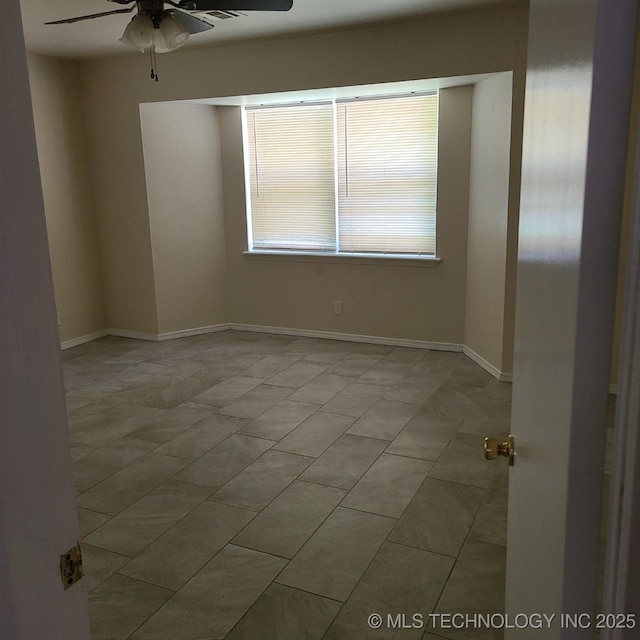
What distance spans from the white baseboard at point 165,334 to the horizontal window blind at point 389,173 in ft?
5.75

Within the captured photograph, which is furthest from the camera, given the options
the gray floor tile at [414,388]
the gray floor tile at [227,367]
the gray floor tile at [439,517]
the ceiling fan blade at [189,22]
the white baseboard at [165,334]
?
the white baseboard at [165,334]

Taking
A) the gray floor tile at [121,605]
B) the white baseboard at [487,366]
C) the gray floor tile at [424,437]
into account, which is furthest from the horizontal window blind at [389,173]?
the gray floor tile at [121,605]

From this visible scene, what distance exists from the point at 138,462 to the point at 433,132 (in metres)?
3.57

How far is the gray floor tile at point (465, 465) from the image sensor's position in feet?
10.0

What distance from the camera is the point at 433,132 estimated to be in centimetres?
505

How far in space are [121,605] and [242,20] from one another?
3.74m

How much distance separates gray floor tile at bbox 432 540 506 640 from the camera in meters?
2.03

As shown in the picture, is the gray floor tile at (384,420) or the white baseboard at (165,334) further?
the white baseboard at (165,334)

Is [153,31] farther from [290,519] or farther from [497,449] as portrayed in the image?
[497,449]

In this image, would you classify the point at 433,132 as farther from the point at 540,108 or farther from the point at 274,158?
the point at 540,108

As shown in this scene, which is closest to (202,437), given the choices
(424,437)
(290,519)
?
(290,519)

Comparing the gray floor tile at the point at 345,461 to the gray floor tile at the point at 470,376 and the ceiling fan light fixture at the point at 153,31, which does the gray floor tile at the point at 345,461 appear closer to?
the gray floor tile at the point at 470,376

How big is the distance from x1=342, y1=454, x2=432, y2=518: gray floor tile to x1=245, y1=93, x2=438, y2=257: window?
253 cm

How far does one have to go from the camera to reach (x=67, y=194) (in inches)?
219
